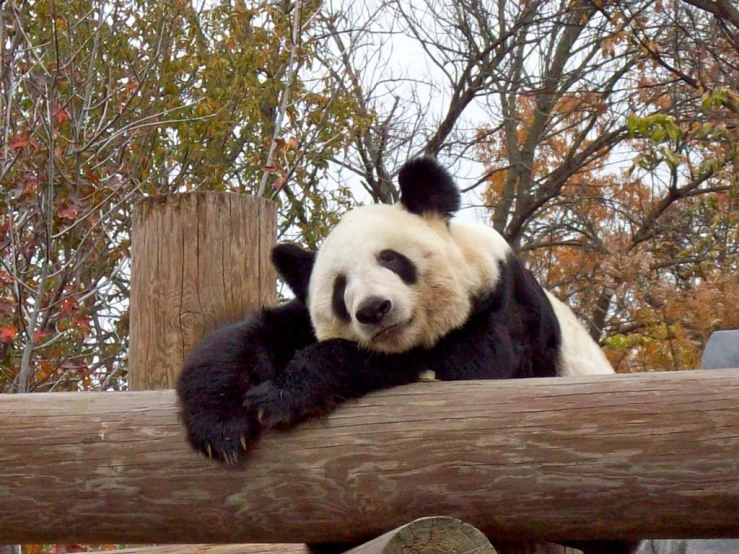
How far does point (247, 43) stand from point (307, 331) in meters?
4.46

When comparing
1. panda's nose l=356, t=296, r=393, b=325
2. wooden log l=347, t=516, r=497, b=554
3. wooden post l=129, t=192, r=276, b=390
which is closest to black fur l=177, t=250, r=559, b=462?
panda's nose l=356, t=296, r=393, b=325

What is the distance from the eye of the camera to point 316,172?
28.0 ft

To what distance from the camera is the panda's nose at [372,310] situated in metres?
2.99

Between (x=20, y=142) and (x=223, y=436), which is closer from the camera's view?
(x=223, y=436)

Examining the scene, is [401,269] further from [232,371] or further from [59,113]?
[59,113]

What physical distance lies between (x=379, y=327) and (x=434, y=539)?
1000mm

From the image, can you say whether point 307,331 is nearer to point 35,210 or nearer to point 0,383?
point 35,210

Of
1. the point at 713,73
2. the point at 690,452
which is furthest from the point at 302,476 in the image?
the point at 713,73

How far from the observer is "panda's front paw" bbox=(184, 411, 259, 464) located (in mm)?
2689

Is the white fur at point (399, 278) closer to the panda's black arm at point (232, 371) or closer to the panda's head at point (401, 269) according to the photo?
the panda's head at point (401, 269)

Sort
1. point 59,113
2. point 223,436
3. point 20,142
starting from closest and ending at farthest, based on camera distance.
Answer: point 223,436 < point 20,142 < point 59,113

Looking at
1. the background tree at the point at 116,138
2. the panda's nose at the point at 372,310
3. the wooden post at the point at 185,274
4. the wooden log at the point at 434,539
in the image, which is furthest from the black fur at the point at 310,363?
the background tree at the point at 116,138

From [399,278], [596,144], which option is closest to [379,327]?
[399,278]

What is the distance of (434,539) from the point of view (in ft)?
7.18
